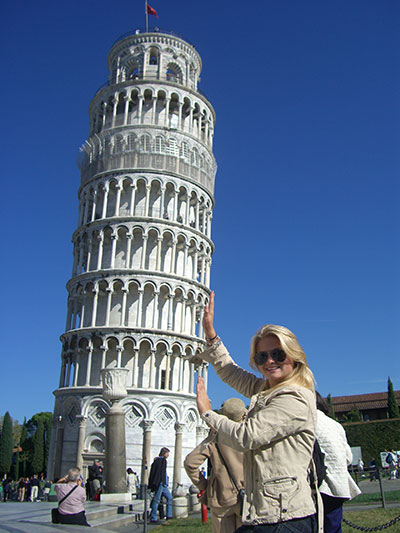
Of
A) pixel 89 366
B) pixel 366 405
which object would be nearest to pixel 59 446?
pixel 89 366

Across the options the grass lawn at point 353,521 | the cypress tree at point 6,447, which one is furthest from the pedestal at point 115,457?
the cypress tree at point 6,447

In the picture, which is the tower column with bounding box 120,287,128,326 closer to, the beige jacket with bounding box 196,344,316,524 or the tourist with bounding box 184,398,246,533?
the tourist with bounding box 184,398,246,533

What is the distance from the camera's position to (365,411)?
60094mm

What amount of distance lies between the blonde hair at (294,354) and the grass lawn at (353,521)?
6.48 metres

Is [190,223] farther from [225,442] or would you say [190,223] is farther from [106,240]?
[225,442]

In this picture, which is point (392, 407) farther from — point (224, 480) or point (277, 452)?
point (277, 452)

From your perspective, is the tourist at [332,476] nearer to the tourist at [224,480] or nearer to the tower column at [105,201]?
the tourist at [224,480]

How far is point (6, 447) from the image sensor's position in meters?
59.6

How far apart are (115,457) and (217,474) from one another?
1167 centimetres

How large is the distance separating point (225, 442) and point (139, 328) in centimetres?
3096

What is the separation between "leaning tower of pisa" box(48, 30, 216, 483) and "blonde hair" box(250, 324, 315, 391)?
98.6 feet

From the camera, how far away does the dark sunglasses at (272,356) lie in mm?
2889

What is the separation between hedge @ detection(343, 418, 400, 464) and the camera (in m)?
37.8

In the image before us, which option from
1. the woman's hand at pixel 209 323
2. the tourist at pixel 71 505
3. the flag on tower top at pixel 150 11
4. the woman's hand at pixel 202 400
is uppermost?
the flag on tower top at pixel 150 11
